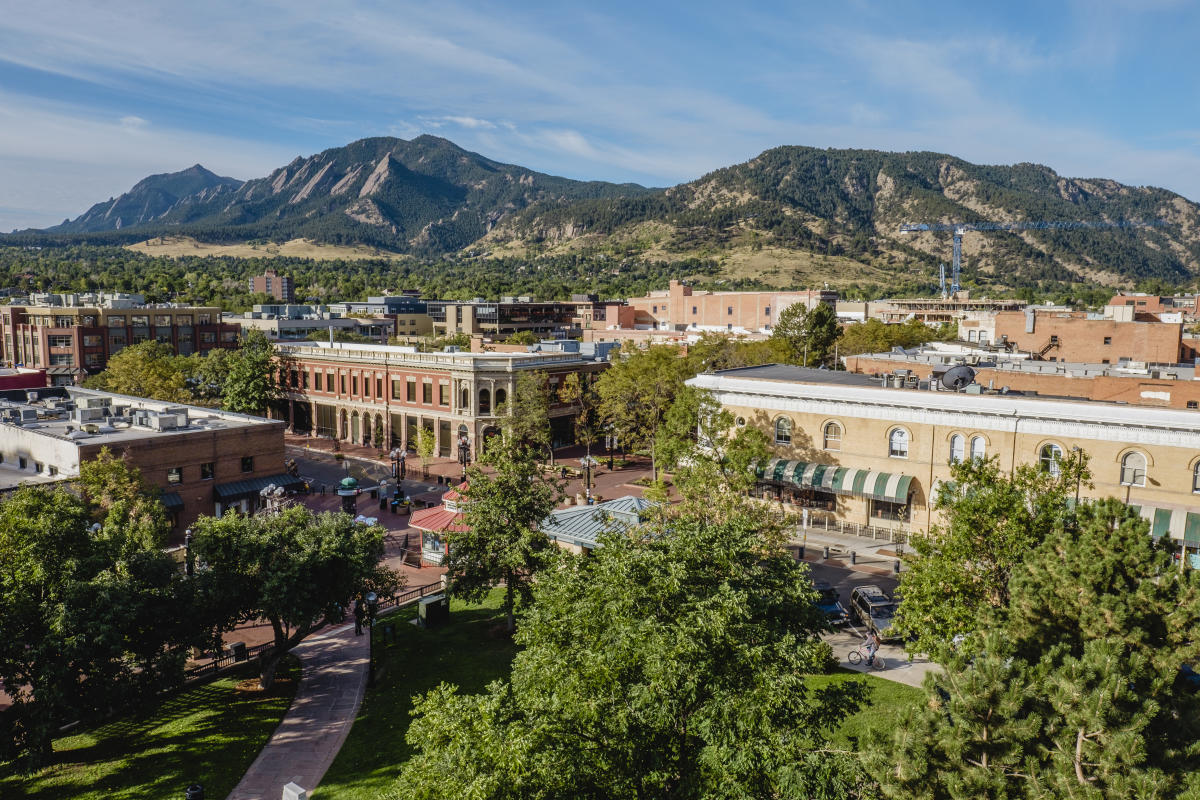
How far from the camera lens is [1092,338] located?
80.9 meters

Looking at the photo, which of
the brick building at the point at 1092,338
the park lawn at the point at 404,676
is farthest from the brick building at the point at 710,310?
the park lawn at the point at 404,676

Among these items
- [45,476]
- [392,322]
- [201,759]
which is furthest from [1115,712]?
[392,322]

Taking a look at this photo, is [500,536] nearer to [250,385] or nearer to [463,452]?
[463,452]

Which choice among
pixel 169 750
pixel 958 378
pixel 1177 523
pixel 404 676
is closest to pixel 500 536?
pixel 404 676

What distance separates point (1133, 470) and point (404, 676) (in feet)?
116

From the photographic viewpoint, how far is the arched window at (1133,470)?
37.6 meters

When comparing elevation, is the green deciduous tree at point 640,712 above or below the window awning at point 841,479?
above

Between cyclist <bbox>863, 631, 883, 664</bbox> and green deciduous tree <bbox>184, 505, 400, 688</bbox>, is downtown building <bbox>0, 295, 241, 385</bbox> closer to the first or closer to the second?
green deciduous tree <bbox>184, 505, 400, 688</bbox>

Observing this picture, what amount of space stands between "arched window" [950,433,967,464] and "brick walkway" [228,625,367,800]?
31.7 meters

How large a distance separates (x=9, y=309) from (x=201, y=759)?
375 feet

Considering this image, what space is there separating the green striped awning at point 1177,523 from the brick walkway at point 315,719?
35442mm

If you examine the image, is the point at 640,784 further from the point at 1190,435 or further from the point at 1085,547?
the point at 1190,435

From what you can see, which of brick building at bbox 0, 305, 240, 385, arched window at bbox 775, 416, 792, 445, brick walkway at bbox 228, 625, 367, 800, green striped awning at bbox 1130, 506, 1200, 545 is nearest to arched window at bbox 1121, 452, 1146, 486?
green striped awning at bbox 1130, 506, 1200, 545

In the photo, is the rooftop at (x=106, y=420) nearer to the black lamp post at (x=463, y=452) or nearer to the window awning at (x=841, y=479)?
the black lamp post at (x=463, y=452)
